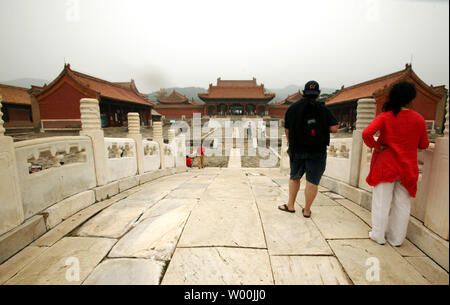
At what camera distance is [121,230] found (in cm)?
207

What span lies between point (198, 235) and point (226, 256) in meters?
0.40

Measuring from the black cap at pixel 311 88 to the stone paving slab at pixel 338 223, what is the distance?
4.78ft

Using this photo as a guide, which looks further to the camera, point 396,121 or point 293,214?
point 293,214

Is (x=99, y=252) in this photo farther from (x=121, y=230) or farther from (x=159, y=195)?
(x=159, y=195)

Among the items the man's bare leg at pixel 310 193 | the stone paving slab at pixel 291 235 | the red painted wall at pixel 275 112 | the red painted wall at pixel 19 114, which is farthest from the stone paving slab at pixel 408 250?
the red painted wall at pixel 275 112

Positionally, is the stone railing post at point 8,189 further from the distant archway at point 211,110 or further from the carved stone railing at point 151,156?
the distant archway at point 211,110

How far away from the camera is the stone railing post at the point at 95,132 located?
10.0 feet

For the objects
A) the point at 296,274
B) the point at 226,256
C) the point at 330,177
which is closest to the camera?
the point at 296,274

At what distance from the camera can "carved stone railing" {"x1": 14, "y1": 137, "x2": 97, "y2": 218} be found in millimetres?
2004

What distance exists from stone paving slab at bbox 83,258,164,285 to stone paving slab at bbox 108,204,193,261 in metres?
0.07

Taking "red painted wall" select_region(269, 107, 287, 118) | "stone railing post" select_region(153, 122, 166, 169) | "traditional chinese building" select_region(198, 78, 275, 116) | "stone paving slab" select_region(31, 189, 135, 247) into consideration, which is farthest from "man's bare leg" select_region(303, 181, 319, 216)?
"red painted wall" select_region(269, 107, 287, 118)

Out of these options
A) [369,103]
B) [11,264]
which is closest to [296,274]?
[11,264]
